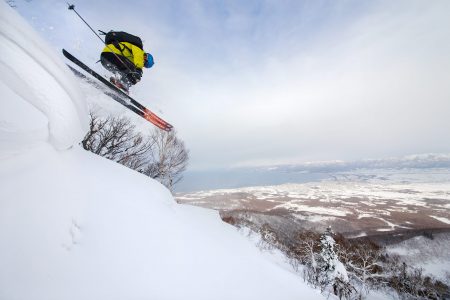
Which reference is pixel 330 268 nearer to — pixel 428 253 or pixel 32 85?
pixel 32 85

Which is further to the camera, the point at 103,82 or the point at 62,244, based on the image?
the point at 103,82

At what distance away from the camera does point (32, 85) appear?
6.51 ft

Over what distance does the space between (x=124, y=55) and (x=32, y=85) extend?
512 cm

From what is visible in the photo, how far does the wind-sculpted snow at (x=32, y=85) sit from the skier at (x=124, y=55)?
4.54 m

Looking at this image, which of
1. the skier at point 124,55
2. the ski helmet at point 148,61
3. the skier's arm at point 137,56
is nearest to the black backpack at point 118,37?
the skier at point 124,55

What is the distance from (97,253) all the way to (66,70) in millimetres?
2020

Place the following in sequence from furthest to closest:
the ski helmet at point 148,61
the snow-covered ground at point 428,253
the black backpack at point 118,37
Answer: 1. the snow-covered ground at point 428,253
2. the ski helmet at point 148,61
3. the black backpack at point 118,37

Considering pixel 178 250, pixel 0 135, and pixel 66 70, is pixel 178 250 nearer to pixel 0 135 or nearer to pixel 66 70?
pixel 0 135

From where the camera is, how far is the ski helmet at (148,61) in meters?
6.84

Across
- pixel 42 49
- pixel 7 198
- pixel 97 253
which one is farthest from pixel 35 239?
pixel 42 49

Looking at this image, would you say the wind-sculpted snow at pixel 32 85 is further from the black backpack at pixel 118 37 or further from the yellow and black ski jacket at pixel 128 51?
the black backpack at pixel 118 37

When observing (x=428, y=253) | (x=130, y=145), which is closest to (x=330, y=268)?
(x=130, y=145)

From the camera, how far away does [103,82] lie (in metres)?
7.07

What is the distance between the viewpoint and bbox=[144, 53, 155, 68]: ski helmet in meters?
6.84
